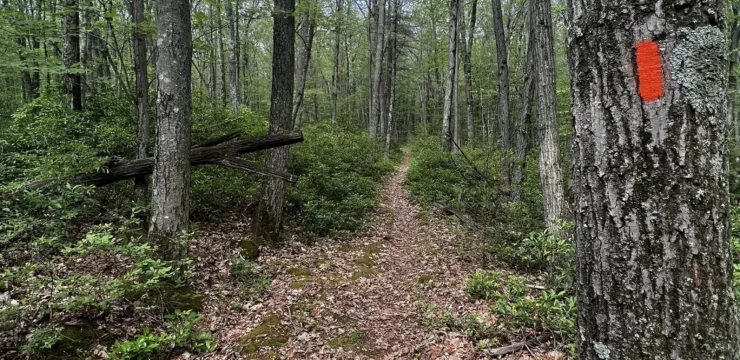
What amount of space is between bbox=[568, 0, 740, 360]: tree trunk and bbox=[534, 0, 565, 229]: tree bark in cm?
465

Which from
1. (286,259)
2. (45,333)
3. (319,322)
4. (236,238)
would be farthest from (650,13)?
(236,238)

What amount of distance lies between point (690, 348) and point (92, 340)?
181 inches

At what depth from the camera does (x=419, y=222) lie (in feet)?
30.4

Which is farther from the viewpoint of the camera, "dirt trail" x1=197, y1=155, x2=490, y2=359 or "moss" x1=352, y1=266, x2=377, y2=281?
"moss" x1=352, y1=266, x2=377, y2=281

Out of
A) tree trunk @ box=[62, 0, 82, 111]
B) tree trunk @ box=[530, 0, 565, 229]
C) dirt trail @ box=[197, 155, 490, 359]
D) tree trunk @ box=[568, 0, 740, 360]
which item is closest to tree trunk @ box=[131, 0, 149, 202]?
dirt trail @ box=[197, 155, 490, 359]

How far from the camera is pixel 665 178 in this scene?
128 centimetres

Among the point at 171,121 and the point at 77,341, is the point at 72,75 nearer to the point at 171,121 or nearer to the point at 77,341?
the point at 171,121

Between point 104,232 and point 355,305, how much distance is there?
3018 millimetres

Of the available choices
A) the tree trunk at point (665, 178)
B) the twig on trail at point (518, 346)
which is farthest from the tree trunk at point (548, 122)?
the tree trunk at point (665, 178)

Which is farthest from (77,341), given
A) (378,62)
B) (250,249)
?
(378,62)

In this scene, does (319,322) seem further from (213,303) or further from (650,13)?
(650,13)

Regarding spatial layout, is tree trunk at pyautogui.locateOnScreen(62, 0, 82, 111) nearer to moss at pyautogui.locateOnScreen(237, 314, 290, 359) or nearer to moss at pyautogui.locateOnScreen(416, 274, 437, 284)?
moss at pyautogui.locateOnScreen(237, 314, 290, 359)

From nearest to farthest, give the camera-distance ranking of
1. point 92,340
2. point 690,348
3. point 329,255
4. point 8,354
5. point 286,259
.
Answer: point 690,348 < point 8,354 < point 92,340 < point 286,259 < point 329,255

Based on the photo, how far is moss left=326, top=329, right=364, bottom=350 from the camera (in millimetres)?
4020
